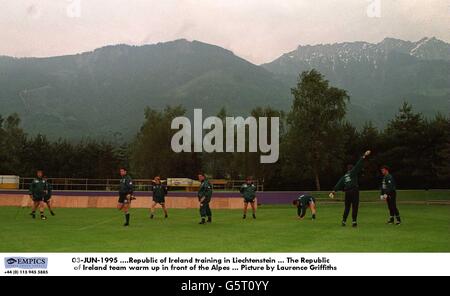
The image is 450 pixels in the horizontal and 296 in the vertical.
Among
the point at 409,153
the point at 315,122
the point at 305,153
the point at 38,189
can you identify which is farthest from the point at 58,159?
the point at 38,189

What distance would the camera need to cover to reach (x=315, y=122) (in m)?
59.1

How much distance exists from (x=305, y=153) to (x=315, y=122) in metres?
4.52

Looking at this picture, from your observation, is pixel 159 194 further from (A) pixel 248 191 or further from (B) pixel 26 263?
(B) pixel 26 263

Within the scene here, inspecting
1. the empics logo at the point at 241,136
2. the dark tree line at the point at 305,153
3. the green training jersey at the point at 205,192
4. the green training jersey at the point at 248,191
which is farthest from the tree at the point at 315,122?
the green training jersey at the point at 205,192

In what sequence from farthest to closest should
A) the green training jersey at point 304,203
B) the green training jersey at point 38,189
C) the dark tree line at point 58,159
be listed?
the dark tree line at point 58,159 → the green training jersey at point 38,189 → the green training jersey at point 304,203

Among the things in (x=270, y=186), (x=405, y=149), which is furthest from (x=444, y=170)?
(x=270, y=186)

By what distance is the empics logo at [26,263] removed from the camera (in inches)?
277

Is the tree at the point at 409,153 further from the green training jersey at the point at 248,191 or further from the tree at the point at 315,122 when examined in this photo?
the green training jersey at the point at 248,191

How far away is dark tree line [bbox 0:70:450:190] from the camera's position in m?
54.1

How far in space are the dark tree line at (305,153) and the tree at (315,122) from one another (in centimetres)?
12

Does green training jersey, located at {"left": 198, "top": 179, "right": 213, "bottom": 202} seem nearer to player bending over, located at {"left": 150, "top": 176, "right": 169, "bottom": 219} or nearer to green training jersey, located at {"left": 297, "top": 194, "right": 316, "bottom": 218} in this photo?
player bending over, located at {"left": 150, "top": 176, "right": 169, "bottom": 219}

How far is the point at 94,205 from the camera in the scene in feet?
118

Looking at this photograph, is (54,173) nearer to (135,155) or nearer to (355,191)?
(135,155)
